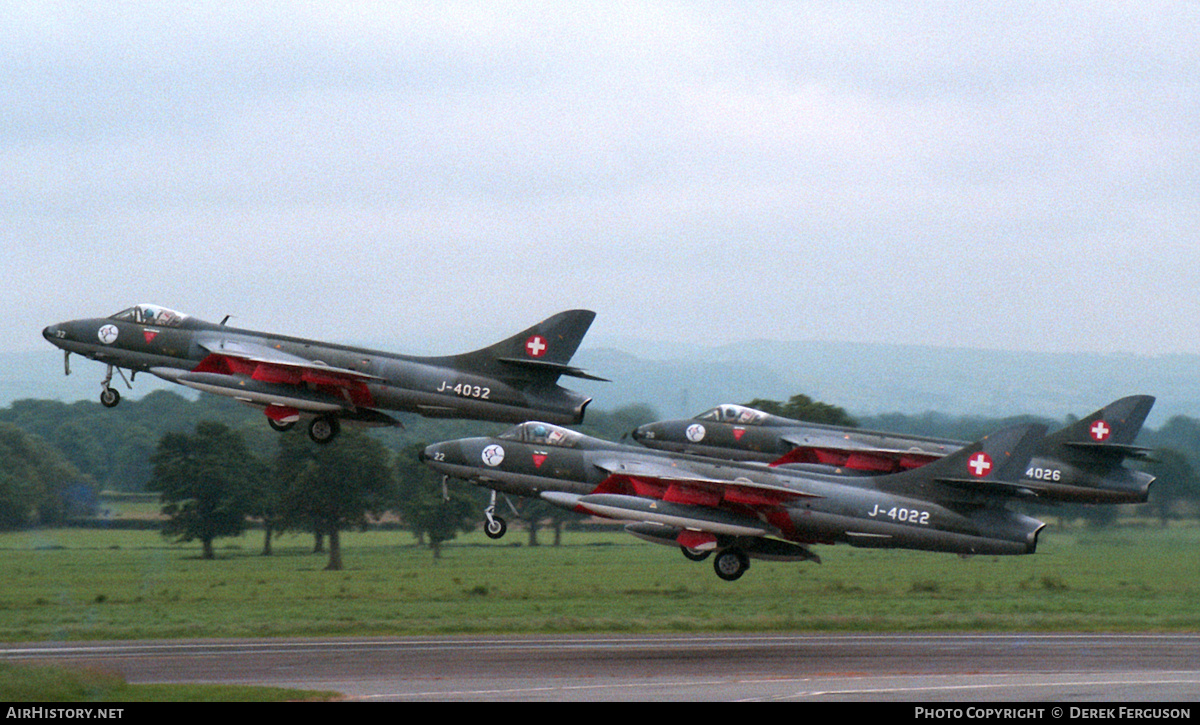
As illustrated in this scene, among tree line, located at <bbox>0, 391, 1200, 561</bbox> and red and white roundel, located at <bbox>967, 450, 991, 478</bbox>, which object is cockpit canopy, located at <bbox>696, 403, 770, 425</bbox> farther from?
tree line, located at <bbox>0, 391, 1200, 561</bbox>

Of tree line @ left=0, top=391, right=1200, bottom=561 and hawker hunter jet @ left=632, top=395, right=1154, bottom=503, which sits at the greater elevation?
hawker hunter jet @ left=632, top=395, right=1154, bottom=503

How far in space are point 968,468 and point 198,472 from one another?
57.5 metres

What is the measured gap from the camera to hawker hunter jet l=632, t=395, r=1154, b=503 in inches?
2298

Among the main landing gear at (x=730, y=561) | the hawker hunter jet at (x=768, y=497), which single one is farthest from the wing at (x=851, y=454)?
the main landing gear at (x=730, y=561)

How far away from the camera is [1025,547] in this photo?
50.8m

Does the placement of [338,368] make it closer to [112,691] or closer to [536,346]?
[536,346]

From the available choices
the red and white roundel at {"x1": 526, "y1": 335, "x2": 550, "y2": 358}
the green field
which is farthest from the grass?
the red and white roundel at {"x1": 526, "y1": 335, "x2": 550, "y2": 358}

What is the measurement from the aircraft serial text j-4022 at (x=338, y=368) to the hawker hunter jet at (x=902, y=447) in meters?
9.44

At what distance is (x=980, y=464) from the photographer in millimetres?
51250

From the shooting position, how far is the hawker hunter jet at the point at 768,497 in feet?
168

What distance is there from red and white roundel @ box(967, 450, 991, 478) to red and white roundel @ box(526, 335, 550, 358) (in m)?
15.5

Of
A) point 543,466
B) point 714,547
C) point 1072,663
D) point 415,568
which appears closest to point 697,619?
point 714,547
